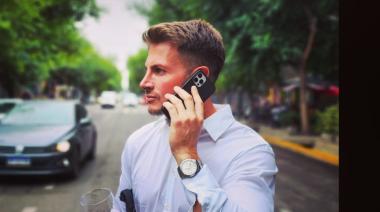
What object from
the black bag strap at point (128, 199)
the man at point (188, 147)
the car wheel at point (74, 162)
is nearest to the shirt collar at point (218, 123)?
the man at point (188, 147)

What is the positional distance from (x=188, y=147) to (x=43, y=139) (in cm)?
677

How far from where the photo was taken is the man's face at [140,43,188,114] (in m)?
1.84

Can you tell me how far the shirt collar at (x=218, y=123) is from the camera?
1.83 metres

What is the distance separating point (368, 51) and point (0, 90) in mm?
40473

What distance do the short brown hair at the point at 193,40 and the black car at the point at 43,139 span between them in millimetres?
6316

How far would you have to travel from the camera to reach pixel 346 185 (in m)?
1.24

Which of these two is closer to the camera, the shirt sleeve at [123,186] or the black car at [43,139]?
the shirt sleeve at [123,186]

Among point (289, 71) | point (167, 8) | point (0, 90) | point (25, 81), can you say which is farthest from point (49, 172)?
point (0, 90)

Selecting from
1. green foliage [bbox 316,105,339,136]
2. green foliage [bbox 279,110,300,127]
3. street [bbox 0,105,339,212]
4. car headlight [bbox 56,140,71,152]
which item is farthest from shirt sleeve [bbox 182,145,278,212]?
green foliage [bbox 279,110,300,127]

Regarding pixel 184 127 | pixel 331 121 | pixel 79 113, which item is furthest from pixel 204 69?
pixel 331 121

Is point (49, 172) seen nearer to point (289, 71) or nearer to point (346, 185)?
point (346, 185)

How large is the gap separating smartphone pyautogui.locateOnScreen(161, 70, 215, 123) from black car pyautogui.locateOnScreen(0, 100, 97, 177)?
644 cm

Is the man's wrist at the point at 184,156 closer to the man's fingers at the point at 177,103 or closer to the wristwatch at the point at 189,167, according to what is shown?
the wristwatch at the point at 189,167

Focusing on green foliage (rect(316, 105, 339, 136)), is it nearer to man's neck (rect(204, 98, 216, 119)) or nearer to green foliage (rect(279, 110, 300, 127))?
green foliage (rect(279, 110, 300, 127))
